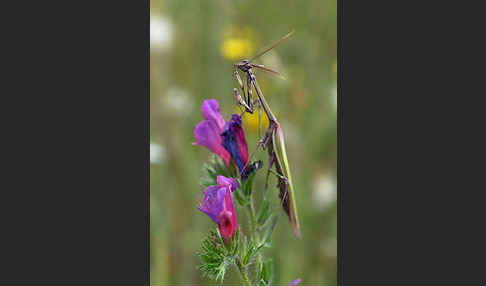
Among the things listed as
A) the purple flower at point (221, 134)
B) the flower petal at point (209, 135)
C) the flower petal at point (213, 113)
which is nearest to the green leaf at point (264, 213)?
the purple flower at point (221, 134)

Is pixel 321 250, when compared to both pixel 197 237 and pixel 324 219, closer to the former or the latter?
pixel 324 219

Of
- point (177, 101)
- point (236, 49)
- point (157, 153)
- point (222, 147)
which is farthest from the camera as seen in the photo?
point (236, 49)

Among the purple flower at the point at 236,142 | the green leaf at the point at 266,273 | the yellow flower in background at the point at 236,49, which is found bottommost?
the green leaf at the point at 266,273

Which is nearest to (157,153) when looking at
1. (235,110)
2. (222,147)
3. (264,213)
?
(235,110)

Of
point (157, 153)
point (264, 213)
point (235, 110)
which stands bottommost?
point (264, 213)

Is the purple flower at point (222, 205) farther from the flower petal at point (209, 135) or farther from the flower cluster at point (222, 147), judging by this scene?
the flower petal at point (209, 135)

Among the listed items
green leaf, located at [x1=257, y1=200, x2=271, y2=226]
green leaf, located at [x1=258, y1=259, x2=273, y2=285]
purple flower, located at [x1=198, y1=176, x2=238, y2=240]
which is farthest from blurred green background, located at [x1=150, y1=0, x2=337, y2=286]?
purple flower, located at [x1=198, y1=176, x2=238, y2=240]

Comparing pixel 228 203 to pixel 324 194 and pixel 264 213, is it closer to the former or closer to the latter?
pixel 264 213
